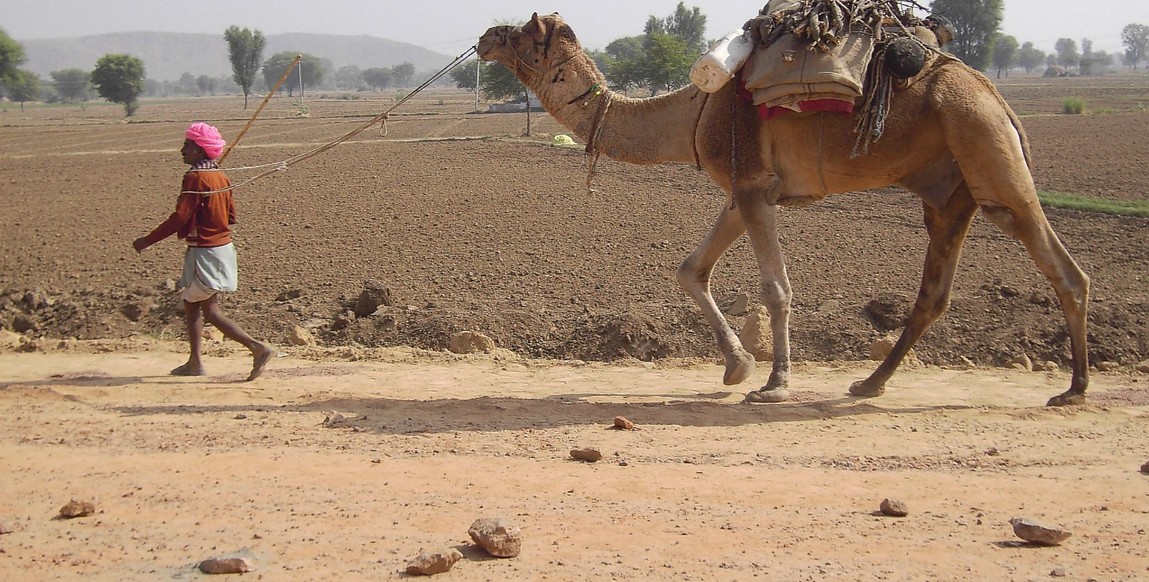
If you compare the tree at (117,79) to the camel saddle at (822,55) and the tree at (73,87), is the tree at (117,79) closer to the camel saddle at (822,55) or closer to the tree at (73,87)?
the tree at (73,87)

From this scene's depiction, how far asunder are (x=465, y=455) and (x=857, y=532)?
7.55ft

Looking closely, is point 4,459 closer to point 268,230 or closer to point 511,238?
point 511,238

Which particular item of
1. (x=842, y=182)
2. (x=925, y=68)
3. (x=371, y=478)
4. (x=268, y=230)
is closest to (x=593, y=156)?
(x=842, y=182)

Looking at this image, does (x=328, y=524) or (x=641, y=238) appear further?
(x=641, y=238)

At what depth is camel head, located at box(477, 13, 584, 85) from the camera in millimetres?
8242

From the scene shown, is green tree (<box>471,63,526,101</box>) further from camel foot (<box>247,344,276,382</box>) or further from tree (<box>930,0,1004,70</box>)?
tree (<box>930,0,1004,70</box>)

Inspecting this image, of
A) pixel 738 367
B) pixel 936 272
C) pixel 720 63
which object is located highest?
pixel 720 63

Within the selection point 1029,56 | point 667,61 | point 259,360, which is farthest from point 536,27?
point 1029,56

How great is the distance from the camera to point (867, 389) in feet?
26.5

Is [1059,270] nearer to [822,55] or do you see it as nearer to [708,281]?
[822,55]

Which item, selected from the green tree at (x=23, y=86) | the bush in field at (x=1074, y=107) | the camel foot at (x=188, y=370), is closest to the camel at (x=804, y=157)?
the camel foot at (x=188, y=370)

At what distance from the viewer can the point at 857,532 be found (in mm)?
5098

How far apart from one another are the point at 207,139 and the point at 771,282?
169 inches

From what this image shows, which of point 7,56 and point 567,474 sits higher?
point 7,56
